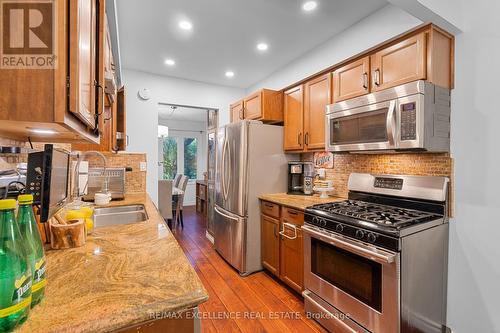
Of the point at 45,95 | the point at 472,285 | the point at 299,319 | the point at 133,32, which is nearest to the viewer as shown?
the point at 45,95

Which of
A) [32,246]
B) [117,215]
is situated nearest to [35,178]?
[32,246]

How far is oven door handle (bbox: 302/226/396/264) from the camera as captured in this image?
1.43 m

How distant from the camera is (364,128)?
77.6 inches

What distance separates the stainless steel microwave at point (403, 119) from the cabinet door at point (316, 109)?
457 millimetres

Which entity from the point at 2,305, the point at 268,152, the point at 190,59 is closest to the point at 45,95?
the point at 2,305

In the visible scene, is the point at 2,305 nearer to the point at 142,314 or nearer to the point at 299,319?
the point at 142,314

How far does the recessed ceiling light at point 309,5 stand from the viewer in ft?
6.72

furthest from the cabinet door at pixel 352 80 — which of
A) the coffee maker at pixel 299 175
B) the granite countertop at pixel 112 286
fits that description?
the granite countertop at pixel 112 286

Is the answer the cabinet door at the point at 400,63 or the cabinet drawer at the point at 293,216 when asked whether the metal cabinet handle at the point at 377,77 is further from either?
the cabinet drawer at the point at 293,216

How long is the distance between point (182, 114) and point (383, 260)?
19.2 feet

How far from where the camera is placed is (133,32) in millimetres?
2600

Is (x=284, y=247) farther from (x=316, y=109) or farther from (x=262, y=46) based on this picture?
(x=262, y=46)

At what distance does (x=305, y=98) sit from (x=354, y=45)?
0.68 meters

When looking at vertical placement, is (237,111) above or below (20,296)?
above
